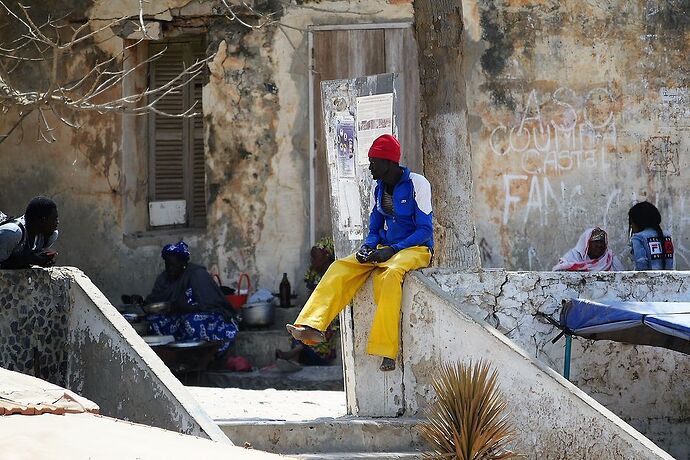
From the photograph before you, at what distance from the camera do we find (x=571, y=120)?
11.8 m

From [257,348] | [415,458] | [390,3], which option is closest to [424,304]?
[415,458]

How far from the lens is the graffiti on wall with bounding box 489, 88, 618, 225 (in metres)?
11.7

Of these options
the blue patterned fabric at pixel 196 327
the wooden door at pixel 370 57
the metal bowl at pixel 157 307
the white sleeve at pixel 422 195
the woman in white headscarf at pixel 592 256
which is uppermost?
the wooden door at pixel 370 57

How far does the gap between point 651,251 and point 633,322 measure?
10.4 ft

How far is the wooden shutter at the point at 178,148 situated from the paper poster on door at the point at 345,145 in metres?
3.91

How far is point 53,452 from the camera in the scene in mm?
3514

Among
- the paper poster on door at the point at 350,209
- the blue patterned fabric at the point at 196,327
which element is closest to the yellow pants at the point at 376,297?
the paper poster on door at the point at 350,209

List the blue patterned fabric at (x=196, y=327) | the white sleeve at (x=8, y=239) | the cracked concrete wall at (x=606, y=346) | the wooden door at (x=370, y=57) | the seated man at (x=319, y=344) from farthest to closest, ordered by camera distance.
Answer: the wooden door at (x=370, y=57) → the seated man at (x=319, y=344) → the blue patterned fabric at (x=196, y=327) → the cracked concrete wall at (x=606, y=346) → the white sleeve at (x=8, y=239)

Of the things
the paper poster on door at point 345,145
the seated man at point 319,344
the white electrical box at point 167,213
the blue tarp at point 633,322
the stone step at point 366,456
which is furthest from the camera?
the white electrical box at point 167,213

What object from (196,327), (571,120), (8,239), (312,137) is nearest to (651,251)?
(571,120)

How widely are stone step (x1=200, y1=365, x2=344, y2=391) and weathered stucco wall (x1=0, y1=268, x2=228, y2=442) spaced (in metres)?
2.89

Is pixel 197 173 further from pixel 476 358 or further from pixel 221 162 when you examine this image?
pixel 476 358

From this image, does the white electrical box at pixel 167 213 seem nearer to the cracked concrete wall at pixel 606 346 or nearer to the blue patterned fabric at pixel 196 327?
the blue patterned fabric at pixel 196 327

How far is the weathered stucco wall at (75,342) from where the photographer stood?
728 cm
